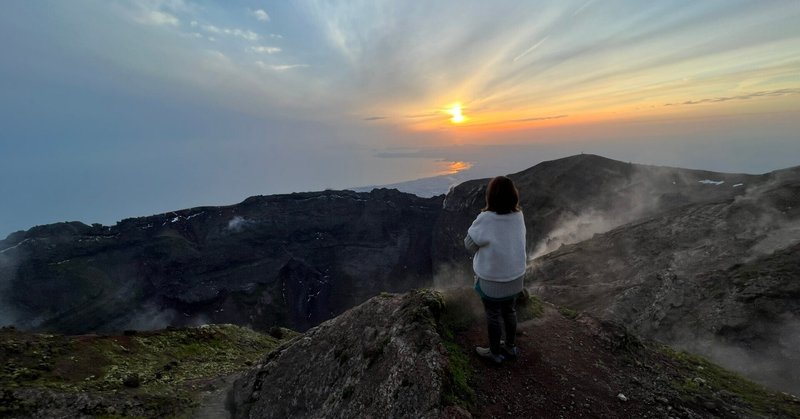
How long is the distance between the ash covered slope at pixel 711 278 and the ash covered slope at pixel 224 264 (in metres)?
80.5

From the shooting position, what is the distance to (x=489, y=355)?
10.5m

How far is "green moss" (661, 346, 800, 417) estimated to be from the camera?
10891 millimetres

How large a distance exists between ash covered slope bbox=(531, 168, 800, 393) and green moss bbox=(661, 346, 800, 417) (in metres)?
11.9

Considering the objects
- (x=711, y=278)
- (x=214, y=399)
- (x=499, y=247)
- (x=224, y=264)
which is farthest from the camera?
(x=224, y=264)

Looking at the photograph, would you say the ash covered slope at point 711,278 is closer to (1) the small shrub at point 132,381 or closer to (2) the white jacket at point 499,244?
(2) the white jacket at point 499,244

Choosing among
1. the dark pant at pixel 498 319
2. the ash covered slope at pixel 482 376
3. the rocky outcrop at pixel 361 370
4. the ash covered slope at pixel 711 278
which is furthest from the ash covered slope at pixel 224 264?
the dark pant at pixel 498 319

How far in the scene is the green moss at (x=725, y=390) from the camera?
1089 cm

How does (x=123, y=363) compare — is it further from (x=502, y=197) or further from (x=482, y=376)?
(x=502, y=197)

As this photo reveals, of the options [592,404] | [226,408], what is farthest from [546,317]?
[226,408]

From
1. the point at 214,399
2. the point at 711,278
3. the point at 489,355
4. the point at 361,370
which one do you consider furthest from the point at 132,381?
the point at 711,278

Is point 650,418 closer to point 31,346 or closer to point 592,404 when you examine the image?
point 592,404

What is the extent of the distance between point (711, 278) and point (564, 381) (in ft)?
94.7

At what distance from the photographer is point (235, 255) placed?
128 metres

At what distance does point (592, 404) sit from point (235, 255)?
13252cm
